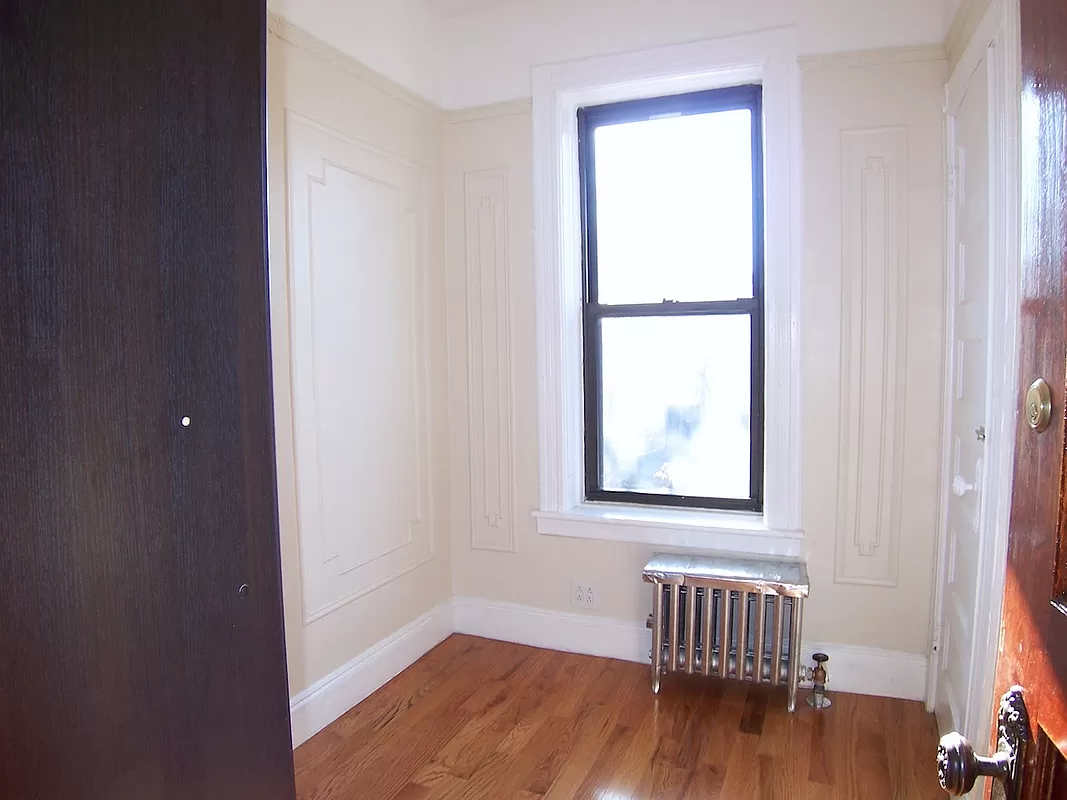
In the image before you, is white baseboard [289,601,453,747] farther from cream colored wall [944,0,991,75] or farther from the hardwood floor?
cream colored wall [944,0,991,75]

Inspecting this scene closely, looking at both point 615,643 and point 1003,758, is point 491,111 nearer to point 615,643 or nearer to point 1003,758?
point 615,643

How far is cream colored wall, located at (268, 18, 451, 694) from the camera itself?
225 cm

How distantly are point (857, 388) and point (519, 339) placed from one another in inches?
54.8

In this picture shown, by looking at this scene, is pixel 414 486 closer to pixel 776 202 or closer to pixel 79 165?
pixel 776 202

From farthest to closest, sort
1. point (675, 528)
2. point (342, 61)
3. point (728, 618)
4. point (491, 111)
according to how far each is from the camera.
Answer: point (491, 111) → point (675, 528) → point (728, 618) → point (342, 61)

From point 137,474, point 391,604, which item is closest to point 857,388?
point 391,604

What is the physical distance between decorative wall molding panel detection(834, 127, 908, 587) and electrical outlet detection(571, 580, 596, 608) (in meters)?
1.02

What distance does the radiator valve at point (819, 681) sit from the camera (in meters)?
2.56

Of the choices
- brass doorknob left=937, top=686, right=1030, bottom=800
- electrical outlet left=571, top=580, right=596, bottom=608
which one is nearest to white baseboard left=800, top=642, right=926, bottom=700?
electrical outlet left=571, top=580, right=596, bottom=608

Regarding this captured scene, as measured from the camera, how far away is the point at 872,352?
2.55 m

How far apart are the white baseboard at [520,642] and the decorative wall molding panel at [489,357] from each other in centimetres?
34

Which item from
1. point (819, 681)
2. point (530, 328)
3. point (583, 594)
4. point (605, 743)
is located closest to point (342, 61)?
point (530, 328)

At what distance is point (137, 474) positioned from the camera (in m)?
0.94

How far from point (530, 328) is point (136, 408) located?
87.2 inches
